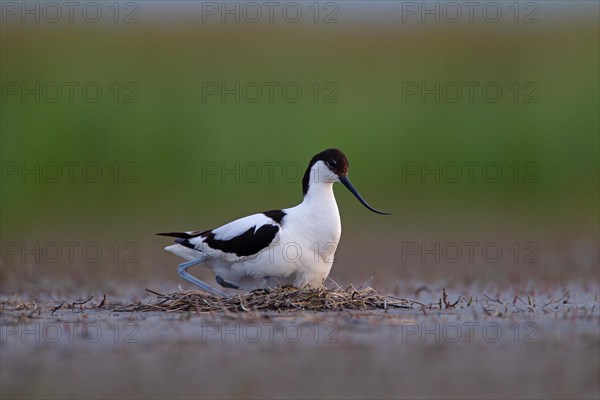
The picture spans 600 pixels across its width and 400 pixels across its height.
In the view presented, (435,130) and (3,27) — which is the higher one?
(3,27)

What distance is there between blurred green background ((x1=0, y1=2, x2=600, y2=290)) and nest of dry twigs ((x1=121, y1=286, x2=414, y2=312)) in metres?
6.72

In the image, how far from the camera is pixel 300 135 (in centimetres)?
2045

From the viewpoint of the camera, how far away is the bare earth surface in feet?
25.1

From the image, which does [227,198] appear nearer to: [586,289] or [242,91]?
[242,91]

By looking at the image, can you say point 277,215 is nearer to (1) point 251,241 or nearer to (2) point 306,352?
(1) point 251,241

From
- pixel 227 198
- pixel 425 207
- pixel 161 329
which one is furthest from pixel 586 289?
pixel 227 198

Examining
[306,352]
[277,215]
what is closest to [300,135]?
[277,215]

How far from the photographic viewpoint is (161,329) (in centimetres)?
962

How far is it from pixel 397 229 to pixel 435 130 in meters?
2.79

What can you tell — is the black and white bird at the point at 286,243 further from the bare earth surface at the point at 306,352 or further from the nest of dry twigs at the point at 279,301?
the bare earth surface at the point at 306,352

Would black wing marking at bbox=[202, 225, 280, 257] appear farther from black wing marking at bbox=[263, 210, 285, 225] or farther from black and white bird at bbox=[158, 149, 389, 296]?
black wing marking at bbox=[263, 210, 285, 225]

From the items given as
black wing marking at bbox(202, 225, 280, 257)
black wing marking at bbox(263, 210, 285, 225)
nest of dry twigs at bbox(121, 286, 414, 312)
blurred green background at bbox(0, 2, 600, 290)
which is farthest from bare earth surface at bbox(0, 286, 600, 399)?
blurred green background at bbox(0, 2, 600, 290)

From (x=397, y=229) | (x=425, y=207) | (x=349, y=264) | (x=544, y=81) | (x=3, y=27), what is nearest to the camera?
(x=349, y=264)

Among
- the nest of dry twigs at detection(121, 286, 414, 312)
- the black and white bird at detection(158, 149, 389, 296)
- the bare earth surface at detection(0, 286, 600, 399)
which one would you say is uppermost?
the black and white bird at detection(158, 149, 389, 296)
